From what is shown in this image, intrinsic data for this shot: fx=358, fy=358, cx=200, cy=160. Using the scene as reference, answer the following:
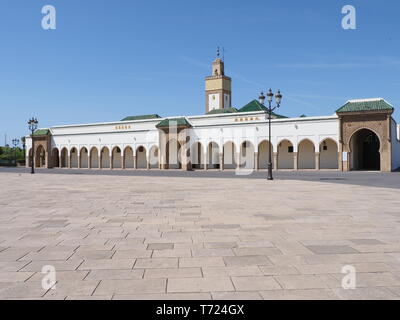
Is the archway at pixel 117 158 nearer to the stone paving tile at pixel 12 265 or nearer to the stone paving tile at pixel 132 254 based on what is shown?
the stone paving tile at pixel 132 254

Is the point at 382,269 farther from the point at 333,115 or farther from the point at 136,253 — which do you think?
the point at 333,115

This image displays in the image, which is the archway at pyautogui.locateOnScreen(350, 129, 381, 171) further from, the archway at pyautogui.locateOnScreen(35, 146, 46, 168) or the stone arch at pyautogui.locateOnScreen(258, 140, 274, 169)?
the archway at pyautogui.locateOnScreen(35, 146, 46, 168)

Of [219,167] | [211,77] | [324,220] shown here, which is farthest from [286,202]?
[211,77]

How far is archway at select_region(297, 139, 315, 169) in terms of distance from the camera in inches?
1487

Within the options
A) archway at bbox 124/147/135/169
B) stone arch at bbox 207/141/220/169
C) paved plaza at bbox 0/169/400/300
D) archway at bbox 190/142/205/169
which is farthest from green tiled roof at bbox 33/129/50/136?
paved plaza at bbox 0/169/400/300

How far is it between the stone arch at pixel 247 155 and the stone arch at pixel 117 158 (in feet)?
63.0

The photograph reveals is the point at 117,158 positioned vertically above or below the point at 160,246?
above

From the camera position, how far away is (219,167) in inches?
1650

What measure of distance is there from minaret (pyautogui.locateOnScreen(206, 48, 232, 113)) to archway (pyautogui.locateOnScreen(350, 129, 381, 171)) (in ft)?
93.5

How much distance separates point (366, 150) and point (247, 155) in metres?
12.3

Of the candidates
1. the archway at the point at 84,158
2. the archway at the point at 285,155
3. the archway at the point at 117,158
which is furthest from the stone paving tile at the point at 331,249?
the archway at the point at 84,158

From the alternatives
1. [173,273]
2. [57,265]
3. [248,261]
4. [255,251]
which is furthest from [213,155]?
[173,273]

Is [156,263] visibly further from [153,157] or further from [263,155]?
[153,157]

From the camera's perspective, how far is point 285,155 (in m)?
39.1
